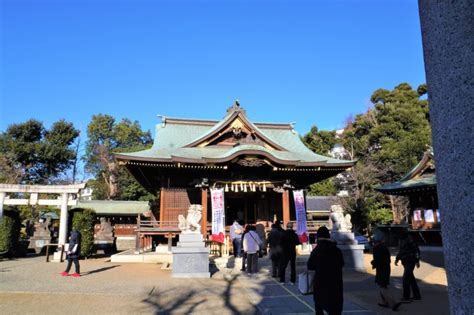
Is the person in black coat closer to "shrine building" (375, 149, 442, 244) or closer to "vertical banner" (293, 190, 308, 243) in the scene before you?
"vertical banner" (293, 190, 308, 243)

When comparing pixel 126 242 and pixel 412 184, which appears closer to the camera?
pixel 412 184

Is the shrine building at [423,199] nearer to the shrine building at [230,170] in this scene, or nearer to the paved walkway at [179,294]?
the shrine building at [230,170]

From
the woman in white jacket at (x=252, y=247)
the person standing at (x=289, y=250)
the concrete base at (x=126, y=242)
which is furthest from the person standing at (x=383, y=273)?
the concrete base at (x=126, y=242)

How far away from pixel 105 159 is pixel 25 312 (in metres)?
42.6

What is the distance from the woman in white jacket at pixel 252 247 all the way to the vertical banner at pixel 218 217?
4644 millimetres

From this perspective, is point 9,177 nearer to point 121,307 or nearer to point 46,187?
point 46,187

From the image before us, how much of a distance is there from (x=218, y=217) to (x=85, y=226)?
6.31m

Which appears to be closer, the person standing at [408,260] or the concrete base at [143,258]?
the person standing at [408,260]

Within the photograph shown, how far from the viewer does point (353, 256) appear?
12.5m

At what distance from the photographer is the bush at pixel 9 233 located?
638 inches

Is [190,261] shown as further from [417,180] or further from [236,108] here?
[417,180]

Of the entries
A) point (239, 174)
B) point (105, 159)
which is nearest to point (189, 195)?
point (239, 174)

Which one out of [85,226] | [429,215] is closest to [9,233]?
[85,226]

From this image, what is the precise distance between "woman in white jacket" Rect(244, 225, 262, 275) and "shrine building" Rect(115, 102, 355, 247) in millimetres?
5672
